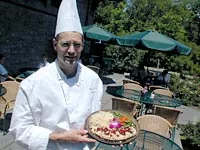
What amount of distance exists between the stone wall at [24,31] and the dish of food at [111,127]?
722 cm

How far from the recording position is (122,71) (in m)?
18.5

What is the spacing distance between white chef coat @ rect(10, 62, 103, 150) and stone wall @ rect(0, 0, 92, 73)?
25.0ft

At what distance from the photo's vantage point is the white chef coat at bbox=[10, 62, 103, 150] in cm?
181

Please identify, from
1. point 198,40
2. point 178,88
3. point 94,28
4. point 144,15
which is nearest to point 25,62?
point 94,28

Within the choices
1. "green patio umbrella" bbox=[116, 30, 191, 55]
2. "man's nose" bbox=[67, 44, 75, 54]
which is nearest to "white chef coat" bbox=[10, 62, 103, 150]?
"man's nose" bbox=[67, 44, 75, 54]

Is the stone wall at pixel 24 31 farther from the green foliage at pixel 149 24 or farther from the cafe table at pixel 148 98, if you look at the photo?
the green foliage at pixel 149 24

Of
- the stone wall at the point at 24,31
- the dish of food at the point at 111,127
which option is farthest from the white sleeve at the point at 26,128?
the stone wall at the point at 24,31

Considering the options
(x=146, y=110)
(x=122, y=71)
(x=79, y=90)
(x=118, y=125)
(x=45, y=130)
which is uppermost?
(x=79, y=90)

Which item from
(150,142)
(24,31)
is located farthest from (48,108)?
(24,31)

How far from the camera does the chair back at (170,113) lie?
596cm

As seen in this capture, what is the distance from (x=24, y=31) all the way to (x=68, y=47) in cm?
901

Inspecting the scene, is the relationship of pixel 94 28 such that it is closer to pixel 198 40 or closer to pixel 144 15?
pixel 144 15

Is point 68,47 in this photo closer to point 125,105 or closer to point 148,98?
point 125,105

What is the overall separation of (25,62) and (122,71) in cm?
845
